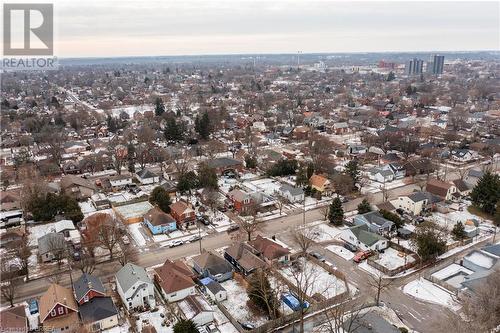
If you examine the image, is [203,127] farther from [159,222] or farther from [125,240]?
[125,240]

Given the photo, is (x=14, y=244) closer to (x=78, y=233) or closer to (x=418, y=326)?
(x=78, y=233)

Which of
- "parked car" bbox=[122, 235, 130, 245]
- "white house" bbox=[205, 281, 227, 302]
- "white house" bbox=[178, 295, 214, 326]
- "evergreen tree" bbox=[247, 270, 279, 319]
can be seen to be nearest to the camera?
"white house" bbox=[178, 295, 214, 326]

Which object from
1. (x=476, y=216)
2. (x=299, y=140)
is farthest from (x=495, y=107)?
(x=476, y=216)

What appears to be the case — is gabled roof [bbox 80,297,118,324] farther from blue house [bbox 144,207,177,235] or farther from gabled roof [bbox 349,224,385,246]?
gabled roof [bbox 349,224,385,246]

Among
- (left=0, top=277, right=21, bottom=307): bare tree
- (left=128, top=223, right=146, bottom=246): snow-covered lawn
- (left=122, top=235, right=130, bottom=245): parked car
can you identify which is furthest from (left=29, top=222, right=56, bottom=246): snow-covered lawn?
(left=0, top=277, right=21, bottom=307): bare tree

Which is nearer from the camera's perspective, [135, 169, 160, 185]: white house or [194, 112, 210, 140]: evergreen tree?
A: [135, 169, 160, 185]: white house

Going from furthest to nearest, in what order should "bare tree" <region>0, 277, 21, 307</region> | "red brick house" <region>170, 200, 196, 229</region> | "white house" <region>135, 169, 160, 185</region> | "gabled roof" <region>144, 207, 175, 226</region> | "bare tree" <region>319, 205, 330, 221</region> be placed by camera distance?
1. "white house" <region>135, 169, 160, 185</region>
2. "bare tree" <region>319, 205, 330, 221</region>
3. "red brick house" <region>170, 200, 196, 229</region>
4. "gabled roof" <region>144, 207, 175, 226</region>
5. "bare tree" <region>0, 277, 21, 307</region>

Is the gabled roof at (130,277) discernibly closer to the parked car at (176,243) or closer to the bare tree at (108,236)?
the bare tree at (108,236)
